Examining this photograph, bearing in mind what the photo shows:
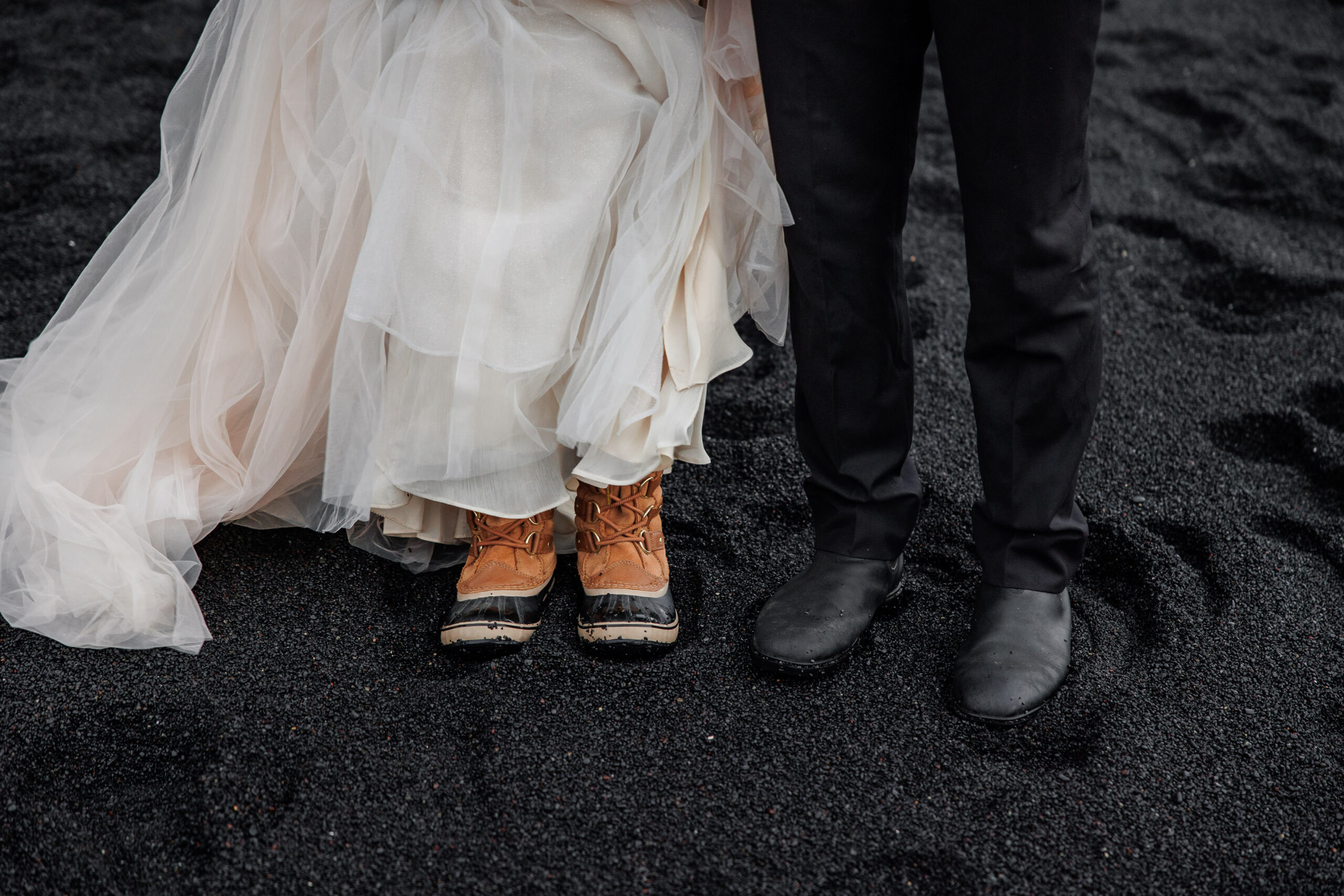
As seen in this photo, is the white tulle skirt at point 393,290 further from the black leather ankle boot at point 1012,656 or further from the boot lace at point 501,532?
the black leather ankle boot at point 1012,656

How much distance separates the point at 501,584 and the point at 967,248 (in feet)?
2.09

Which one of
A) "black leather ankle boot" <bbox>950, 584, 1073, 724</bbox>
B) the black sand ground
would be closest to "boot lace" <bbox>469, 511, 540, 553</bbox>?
the black sand ground

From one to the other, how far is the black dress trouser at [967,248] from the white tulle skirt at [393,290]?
0.09 m

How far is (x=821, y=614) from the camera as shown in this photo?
3.73ft

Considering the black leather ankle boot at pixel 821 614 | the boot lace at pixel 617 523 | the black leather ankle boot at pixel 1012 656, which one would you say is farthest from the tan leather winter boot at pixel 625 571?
the black leather ankle boot at pixel 1012 656

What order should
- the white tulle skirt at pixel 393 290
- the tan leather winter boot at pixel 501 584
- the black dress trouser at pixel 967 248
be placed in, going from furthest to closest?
the tan leather winter boot at pixel 501 584
the white tulle skirt at pixel 393 290
the black dress trouser at pixel 967 248

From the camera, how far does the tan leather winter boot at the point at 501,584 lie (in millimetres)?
1136

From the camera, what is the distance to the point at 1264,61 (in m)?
2.77

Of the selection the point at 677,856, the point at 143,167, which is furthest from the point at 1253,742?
Answer: the point at 143,167

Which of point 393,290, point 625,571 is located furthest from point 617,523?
point 393,290

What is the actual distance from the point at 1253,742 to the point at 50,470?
1.37 metres

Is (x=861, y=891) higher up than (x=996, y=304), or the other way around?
(x=996, y=304)

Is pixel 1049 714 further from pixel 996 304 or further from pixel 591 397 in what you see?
pixel 591 397

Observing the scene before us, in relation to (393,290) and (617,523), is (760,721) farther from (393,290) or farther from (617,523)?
(393,290)
